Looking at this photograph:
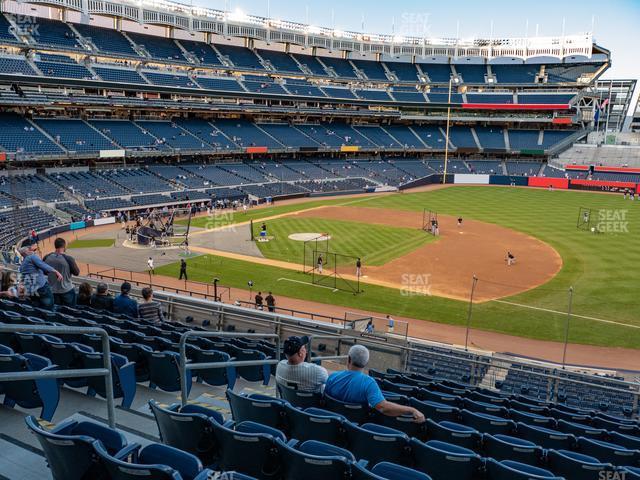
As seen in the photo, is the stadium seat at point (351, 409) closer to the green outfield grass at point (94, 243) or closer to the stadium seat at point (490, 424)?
the stadium seat at point (490, 424)

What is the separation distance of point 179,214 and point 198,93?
2466cm

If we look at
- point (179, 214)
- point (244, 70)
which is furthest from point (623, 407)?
point (244, 70)

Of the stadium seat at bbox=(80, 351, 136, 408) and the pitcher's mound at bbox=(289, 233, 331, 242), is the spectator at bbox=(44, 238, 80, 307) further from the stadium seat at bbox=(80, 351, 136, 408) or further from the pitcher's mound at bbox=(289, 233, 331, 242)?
the pitcher's mound at bbox=(289, 233, 331, 242)

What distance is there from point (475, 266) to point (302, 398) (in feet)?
101

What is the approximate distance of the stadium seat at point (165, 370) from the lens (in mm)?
8570

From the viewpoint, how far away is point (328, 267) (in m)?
35.8

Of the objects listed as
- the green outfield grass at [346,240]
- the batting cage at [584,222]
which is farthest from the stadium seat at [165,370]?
the batting cage at [584,222]

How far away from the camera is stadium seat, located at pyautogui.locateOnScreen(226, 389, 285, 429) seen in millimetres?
6301

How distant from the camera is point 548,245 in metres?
41.7

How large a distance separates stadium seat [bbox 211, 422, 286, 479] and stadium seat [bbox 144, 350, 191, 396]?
3.55m

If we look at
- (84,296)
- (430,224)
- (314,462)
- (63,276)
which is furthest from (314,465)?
(430,224)

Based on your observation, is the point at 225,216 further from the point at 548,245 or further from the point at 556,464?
the point at 556,464

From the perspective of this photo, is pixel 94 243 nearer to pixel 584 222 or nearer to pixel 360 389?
pixel 360 389

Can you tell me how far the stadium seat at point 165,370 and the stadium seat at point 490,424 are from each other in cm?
475
